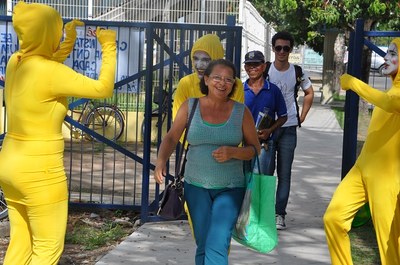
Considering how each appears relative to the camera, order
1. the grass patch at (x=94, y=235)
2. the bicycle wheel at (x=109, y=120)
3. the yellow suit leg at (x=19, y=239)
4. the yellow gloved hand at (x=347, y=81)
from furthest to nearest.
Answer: the bicycle wheel at (x=109, y=120), the grass patch at (x=94, y=235), the yellow gloved hand at (x=347, y=81), the yellow suit leg at (x=19, y=239)

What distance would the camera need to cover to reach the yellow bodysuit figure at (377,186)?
5.68m

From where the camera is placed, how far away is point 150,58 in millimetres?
8273

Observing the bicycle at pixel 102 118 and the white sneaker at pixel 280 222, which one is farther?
the bicycle at pixel 102 118

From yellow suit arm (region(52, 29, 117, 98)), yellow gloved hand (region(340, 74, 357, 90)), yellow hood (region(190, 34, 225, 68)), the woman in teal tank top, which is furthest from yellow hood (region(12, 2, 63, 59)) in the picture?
yellow hood (region(190, 34, 225, 68))

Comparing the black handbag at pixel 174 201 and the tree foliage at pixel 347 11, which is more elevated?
the tree foliage at pixel 347 11

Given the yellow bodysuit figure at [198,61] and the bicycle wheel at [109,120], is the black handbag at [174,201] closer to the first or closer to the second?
the yellow bodysuit figure at [198,61]

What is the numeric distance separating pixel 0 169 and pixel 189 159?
1.21 metres

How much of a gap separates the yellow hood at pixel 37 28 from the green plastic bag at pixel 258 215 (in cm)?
154

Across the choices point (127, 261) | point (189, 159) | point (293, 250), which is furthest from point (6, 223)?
point (189, 159)

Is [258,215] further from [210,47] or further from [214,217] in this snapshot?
[210,47]

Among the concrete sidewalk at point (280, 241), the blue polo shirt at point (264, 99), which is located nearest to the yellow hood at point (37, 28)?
the concrete sidewalk at point (280, 241)

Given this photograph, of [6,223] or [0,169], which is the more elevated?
[0,169]

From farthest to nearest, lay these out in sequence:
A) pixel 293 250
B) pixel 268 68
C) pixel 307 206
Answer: pixel 307 206 < pixel 268 68 < pixel 293 250

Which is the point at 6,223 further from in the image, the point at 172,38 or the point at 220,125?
the point at 220,125
